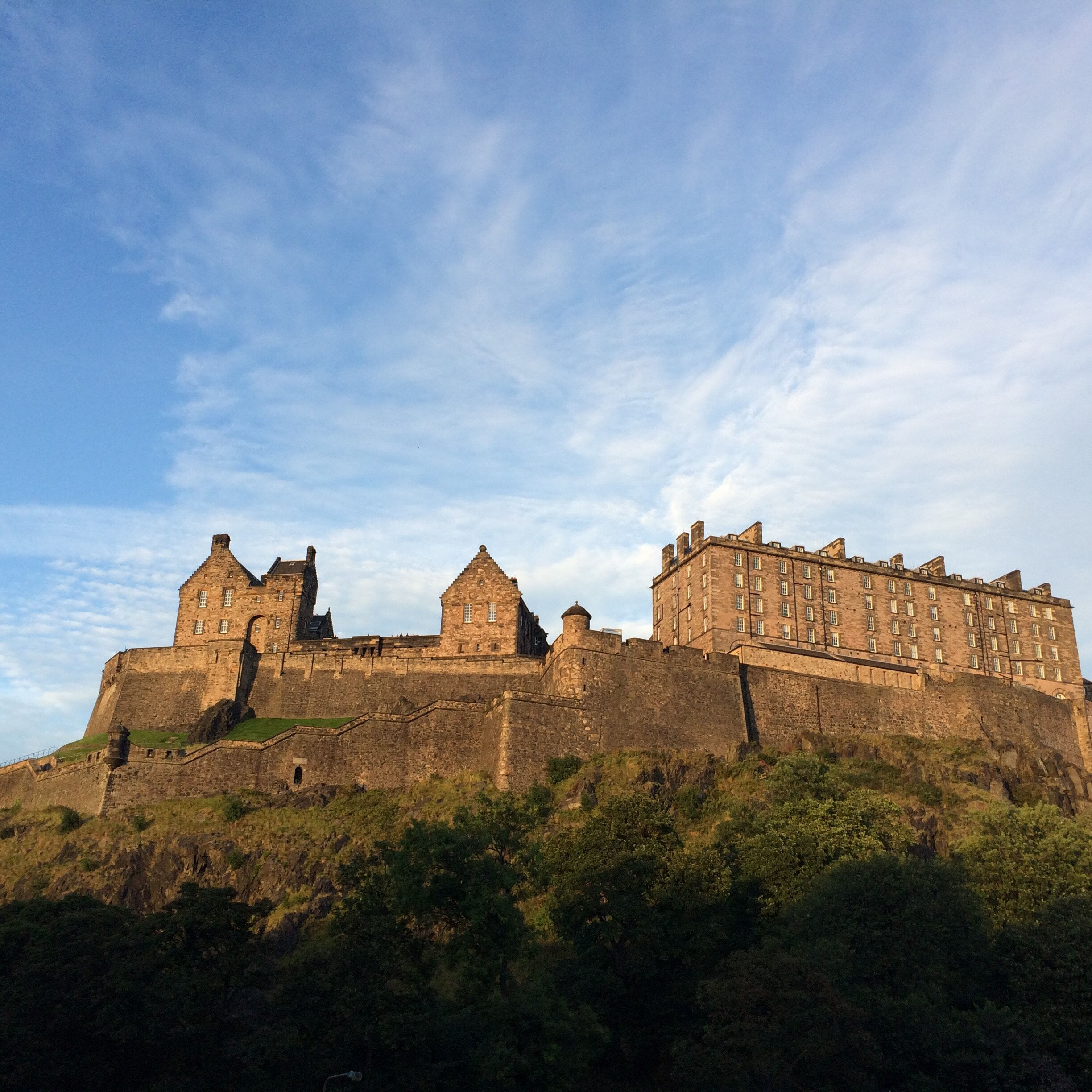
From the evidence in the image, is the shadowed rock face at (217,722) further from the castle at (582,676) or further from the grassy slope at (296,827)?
the grassy slope at (296,827)

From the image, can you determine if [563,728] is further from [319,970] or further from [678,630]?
[319,970]

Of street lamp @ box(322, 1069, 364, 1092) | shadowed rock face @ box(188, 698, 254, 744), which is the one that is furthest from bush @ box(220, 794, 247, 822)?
street lamp @ box(322, 1069, 364, 1092)

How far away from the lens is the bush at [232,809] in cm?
5756

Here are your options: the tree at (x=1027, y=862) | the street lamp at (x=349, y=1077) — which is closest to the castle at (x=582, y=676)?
the tree at (x=1027, y=862)

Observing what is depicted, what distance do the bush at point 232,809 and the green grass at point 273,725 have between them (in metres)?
5.16

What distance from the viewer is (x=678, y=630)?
262ft

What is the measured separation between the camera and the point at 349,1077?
109ft

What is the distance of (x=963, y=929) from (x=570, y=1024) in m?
15.9

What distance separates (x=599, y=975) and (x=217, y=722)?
36.1 m

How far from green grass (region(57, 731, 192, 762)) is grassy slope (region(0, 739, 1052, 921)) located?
4697 mm

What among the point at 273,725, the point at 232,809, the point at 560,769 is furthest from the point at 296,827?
the point at 560,769

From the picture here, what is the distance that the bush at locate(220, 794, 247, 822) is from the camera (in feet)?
189

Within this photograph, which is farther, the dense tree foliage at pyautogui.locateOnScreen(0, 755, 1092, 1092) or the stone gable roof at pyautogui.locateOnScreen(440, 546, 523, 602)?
the stone gable roof at pyautogui.locateOnScreen(440, 546, 523, 602)

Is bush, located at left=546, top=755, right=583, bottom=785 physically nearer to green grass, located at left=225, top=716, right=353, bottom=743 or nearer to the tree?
green grass, located at left=225, top=716, right=353, bottom=743
